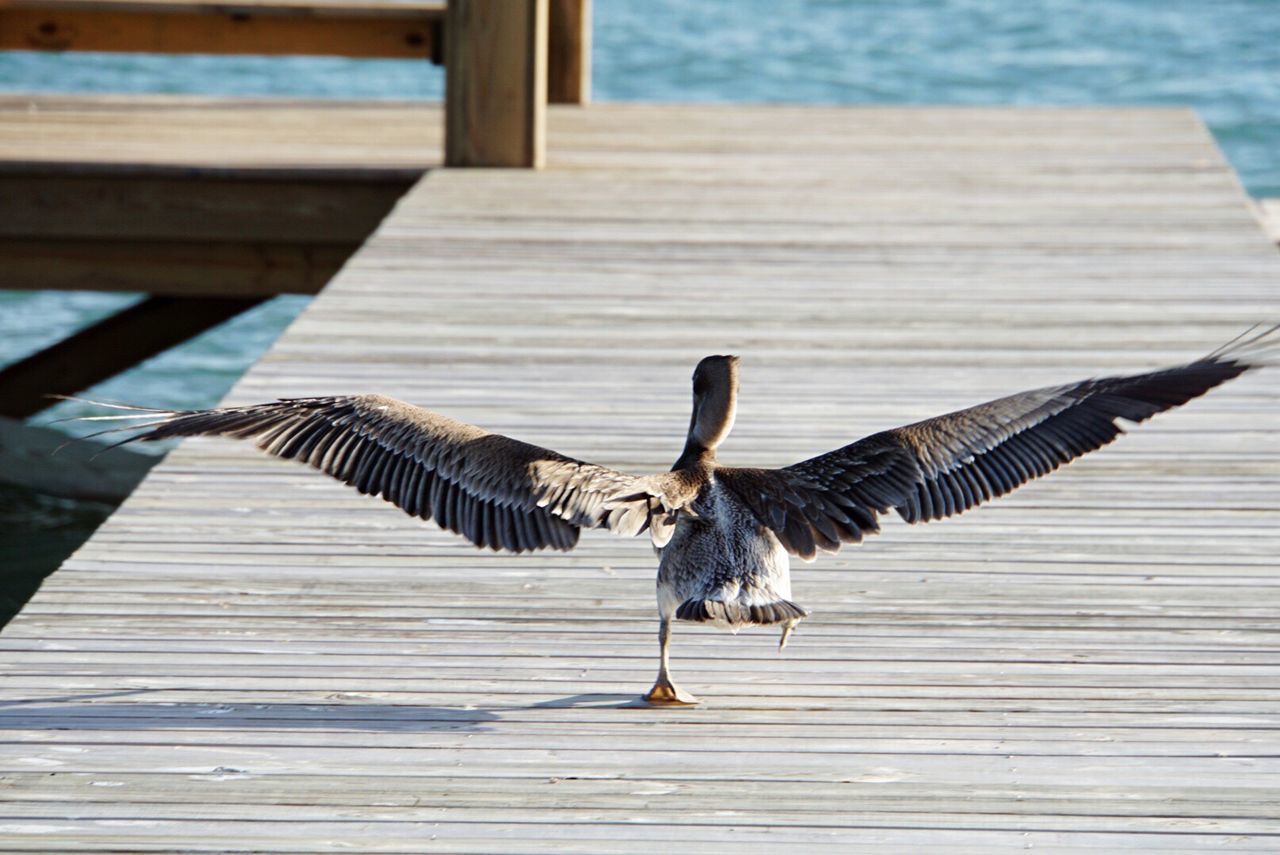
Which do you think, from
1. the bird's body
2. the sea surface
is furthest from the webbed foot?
the sea surface

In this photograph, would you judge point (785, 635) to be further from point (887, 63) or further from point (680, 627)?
point (887, 63)

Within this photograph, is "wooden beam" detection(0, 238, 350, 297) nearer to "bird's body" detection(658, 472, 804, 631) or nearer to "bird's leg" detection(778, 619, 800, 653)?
"bird's leg" detection(778, 619, 800, 653)

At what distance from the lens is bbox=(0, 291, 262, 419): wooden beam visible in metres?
10.0

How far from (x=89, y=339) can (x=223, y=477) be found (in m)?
5.65

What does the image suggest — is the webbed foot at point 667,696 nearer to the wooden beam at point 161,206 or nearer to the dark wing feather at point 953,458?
the dark wing feather at point 953,458

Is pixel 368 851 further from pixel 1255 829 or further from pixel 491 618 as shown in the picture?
pixel 1255 829

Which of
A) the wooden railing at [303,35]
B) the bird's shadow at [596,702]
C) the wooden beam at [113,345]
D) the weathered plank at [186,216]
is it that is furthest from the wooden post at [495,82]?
the bird's shadow at [596,702]

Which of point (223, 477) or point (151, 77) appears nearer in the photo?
point (223, 477)

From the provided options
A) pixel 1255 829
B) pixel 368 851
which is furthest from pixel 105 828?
pixel 1255 829

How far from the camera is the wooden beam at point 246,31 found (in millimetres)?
9352

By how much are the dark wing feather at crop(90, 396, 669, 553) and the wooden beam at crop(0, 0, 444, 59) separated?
20.2 ft

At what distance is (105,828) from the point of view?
2.89 m

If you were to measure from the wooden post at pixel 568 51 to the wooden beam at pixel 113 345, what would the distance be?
7.41ft

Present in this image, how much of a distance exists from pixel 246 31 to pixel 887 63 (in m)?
15.7
